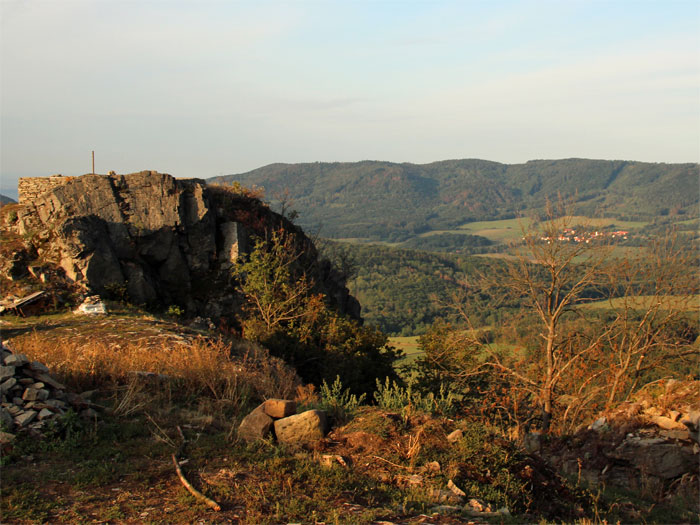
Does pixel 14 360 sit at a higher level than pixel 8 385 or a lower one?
higher

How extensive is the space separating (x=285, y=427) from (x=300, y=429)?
0.18 meters

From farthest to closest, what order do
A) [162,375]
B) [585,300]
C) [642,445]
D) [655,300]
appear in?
1. [655,300]
2. [585,300]
3. [642,445]
4. [162,375]

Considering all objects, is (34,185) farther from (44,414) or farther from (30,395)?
(44,414)

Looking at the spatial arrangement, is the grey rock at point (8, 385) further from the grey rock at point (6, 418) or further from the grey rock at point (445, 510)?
the grey rock at point (445, 510)

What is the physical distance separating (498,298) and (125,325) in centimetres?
959

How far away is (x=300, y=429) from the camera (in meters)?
5.93

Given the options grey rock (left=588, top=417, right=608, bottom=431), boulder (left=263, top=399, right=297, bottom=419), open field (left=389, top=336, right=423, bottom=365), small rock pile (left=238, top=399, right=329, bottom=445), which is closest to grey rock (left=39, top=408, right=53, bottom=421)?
A: small rock pile (left=238, top=399, right=329, bottom=445)

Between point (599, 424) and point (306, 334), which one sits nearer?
point (599, 424)

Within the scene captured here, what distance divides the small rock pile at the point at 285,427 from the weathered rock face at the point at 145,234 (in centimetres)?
1250

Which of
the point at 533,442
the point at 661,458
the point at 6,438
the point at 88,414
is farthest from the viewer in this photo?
the point at 533,442

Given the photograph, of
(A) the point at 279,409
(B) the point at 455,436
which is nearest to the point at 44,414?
(A) the point at 279,409

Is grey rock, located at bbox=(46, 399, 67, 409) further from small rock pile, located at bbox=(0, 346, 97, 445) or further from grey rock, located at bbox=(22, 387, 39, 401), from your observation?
grey rock, located at bbox=(22, 387, 39, 401)

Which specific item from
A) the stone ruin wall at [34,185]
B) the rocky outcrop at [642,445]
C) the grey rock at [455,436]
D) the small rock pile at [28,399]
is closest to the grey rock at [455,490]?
the grey rock at [455,436]

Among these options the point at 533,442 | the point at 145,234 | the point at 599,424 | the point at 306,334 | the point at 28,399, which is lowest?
the point at 533,442
